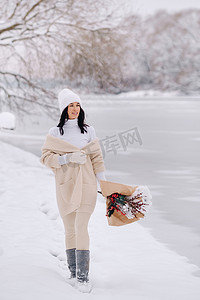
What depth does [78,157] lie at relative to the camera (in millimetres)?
4367

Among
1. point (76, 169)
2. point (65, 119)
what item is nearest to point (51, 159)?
point (76, 169)

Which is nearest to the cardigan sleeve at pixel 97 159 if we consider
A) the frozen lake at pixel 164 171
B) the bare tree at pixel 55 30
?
the frozen lake at pixel 164 171

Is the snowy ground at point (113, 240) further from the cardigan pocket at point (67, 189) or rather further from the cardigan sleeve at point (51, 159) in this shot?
the cardigan sleeve at point (51, 159)

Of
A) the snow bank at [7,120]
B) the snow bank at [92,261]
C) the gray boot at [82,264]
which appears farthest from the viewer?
the snow bank at [7,120]

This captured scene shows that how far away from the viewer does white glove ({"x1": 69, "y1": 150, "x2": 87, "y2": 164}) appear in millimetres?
4363

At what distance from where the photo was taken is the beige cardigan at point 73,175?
440 cm

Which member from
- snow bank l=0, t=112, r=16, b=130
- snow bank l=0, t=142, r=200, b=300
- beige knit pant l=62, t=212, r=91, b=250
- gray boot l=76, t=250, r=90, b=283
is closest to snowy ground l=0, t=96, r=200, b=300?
snow bank l=0, t=142, r=200, b=300

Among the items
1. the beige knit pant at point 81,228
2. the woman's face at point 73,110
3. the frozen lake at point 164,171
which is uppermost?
the woman's face at point 73,110

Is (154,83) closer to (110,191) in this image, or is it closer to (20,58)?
(20,58)

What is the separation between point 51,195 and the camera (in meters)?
8.98

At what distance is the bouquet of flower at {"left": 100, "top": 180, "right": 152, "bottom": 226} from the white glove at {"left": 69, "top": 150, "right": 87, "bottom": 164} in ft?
0.85

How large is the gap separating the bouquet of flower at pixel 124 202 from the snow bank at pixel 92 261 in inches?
22.9

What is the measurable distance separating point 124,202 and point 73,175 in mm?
459

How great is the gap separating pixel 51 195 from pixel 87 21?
592 cm
